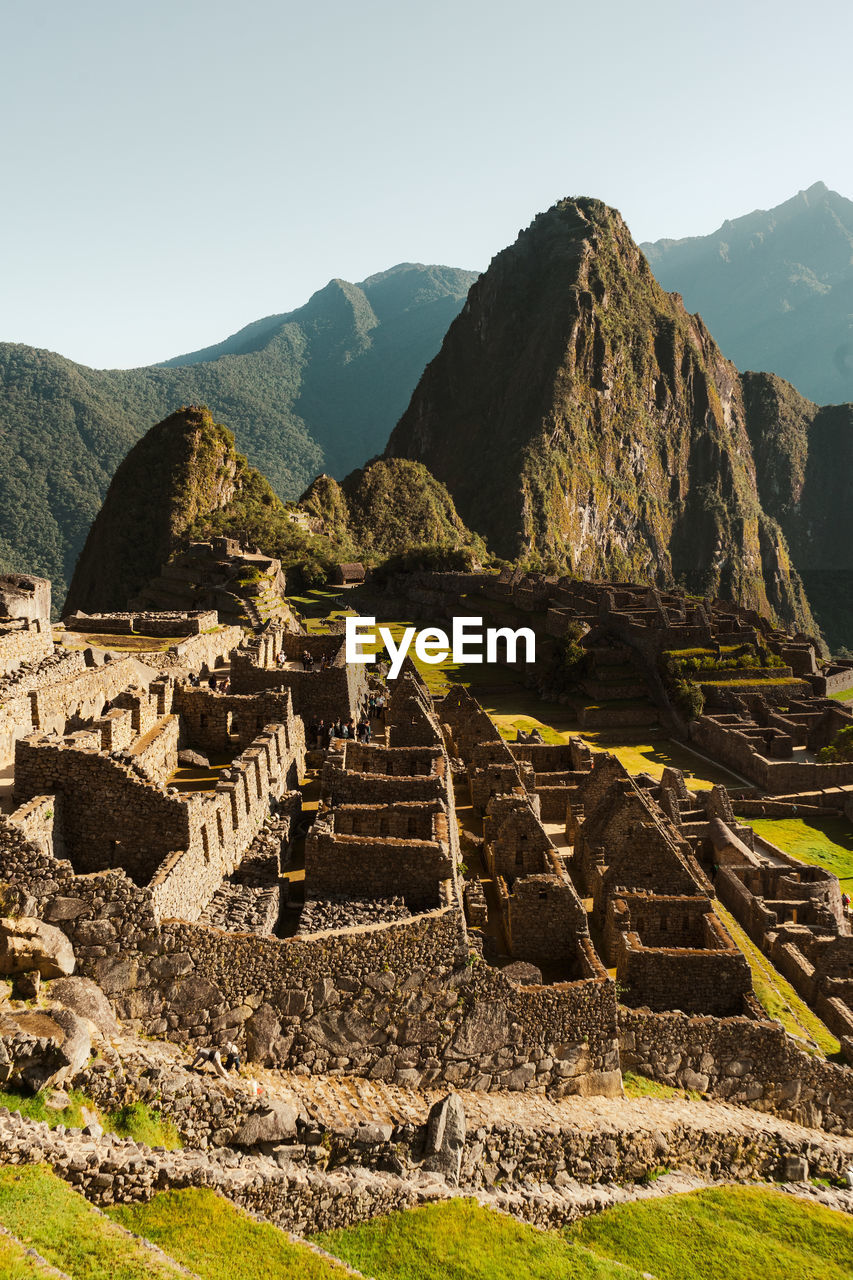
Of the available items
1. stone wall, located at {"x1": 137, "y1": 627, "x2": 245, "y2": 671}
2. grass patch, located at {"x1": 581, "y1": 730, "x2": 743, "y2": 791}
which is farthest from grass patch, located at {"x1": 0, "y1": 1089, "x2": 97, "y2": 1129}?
grass patch, located at {"x1": 581, "y1": 730, "x2": 743, "y2": 791}

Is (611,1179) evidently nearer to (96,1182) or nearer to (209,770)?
(96,1182)

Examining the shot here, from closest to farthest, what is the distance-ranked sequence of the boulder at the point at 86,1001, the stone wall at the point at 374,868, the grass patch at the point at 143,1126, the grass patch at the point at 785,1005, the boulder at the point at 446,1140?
1. the grass patch at the point at 143,1126
2. the boulder at the point at 86,1001
3. the boulder at the point at 446,1140
4. the stone wall at the point at 374,868
5. the grass patch at the point at 785,1005

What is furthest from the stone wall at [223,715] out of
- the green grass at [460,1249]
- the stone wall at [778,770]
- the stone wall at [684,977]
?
the stone wall at [778,770]

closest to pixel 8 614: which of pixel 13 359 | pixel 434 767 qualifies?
pixel 434 767

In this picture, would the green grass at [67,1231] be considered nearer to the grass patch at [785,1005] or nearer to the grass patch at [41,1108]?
the grass patch at [41,1108]

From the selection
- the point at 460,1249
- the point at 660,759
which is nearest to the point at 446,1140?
the point at 460,1249

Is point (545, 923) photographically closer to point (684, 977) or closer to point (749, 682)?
point (684, 977)

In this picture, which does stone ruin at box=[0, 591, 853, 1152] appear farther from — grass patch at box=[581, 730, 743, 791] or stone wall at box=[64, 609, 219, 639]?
grass patch at box=[581, 730, 743, 791]

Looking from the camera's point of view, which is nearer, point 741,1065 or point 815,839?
point 741,1065
